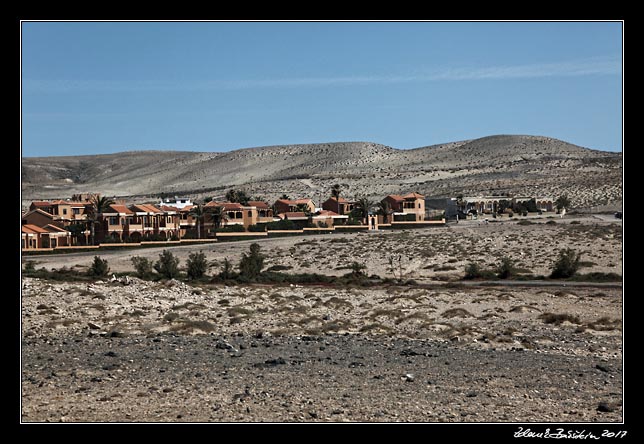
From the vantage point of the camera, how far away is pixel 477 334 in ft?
78.1

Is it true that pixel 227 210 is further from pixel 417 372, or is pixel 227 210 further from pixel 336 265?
pixel 417 372

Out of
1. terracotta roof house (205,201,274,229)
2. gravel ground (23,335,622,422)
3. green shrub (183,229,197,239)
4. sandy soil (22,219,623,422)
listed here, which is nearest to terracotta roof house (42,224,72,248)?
green shrub (183,229,197,239)

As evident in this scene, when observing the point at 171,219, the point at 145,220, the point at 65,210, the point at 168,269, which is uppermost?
the point at 65,210

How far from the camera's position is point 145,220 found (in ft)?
254

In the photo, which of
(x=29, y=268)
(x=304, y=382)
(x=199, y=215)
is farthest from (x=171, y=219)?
(x=304, y=382)

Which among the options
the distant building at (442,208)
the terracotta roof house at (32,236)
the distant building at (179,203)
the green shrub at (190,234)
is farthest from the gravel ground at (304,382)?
the distant building at (442,208)

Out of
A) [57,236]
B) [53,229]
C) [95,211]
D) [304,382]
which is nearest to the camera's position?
[304,382]

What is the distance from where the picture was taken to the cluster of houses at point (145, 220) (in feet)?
240

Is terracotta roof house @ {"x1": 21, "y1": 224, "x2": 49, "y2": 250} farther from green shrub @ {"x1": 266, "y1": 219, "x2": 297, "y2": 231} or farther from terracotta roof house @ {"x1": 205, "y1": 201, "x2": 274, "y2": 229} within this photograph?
green shrub @ {"x1": 266, "y1": 219, "x2": 297, "y2": 231}

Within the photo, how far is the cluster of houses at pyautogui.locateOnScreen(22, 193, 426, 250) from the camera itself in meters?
73.1

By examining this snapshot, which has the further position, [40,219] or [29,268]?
[40,219]

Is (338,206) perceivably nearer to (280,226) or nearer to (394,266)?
(280,226)

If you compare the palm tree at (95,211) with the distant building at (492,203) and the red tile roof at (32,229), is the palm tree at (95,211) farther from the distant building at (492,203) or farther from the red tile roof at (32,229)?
the distant building at (492,203)
